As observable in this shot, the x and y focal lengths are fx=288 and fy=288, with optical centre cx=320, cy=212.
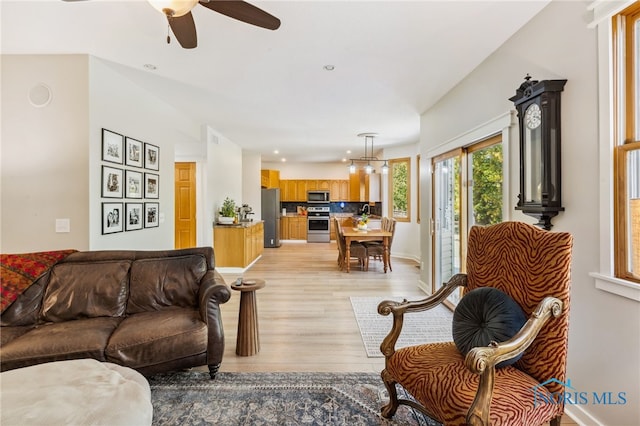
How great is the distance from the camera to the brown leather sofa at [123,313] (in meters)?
1.87

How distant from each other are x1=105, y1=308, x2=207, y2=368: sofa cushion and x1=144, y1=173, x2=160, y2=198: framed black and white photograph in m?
1.85

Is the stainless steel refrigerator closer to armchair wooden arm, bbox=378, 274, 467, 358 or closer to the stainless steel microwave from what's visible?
the stainless steel microwave

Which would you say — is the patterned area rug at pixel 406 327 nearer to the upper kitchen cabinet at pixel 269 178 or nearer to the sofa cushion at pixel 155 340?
the sofa cushion at pixel 155 340

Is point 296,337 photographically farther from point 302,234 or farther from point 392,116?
point 302,234

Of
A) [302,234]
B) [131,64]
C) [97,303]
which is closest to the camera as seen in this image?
[97,303]

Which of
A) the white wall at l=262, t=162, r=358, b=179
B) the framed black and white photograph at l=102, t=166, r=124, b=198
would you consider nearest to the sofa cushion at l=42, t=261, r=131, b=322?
the framed black and white photograph at l=102, t=166, r=124, b=198

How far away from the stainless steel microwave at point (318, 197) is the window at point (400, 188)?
297 cm

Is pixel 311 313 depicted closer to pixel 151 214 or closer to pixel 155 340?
pixel 155 340

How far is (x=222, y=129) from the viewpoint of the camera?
5387 mm

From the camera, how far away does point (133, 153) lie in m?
3.29

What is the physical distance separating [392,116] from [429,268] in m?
2.43

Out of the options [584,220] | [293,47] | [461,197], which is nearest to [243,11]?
[293,47]

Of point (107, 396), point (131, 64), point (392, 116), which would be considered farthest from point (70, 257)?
point (392, 116)

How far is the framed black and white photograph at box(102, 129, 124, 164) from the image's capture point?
9.38 feet
